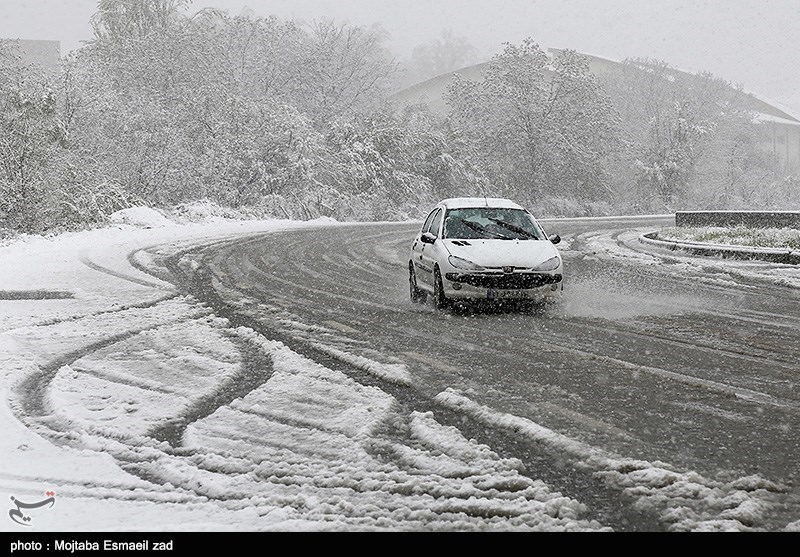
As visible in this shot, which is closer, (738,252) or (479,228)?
(479,228)

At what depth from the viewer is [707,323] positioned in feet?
33.4

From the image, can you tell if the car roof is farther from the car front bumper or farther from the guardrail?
the guardrail

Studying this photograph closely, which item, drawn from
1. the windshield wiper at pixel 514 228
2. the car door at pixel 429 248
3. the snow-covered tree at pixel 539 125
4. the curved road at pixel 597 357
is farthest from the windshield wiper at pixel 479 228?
the snow-covered tree at pixel 539 125

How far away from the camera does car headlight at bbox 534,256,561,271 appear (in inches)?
428

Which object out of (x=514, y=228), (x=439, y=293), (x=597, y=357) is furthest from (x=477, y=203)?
(x=597, y=357)

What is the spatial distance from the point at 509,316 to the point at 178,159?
2693 centimetres

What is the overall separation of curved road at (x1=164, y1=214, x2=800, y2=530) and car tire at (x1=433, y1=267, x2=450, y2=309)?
19 centimetres

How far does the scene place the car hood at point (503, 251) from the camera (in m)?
10.9

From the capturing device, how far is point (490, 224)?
40.0ft

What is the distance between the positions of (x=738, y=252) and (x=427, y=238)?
402 inches

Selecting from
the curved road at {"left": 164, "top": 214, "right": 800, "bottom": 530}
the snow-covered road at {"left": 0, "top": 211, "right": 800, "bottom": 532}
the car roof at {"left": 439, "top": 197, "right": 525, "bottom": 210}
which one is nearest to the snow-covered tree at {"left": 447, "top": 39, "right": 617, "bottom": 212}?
the curved road at {"left": 164, "top": 214, "right": 800, "bottom": 530}

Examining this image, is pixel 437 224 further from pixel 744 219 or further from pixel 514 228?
pixel 744 219

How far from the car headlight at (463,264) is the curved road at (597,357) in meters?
0.61

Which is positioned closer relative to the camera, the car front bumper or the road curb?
the car front bumper
